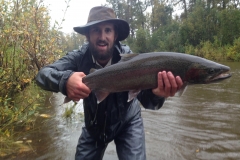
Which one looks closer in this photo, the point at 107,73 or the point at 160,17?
the point at 107,73

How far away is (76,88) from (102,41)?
81 centimetres

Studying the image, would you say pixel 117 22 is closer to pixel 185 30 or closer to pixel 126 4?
pixel 185 30

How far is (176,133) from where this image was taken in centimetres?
442

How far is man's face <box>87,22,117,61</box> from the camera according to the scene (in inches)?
111

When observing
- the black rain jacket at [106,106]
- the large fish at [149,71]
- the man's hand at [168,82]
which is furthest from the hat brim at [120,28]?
the man's hand at [168,82]

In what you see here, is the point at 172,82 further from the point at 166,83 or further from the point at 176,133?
the point at 176,133

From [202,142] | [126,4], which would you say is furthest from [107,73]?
[126,4]

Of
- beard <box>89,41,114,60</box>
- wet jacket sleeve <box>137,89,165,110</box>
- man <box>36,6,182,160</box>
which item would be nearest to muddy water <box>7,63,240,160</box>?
man <box>36,6,182,160</box>

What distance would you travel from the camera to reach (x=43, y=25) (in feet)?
17.8

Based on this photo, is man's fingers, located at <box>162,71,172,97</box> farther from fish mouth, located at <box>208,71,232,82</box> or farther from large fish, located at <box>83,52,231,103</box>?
fish mouth, located at <box>208,71,232,82</box>

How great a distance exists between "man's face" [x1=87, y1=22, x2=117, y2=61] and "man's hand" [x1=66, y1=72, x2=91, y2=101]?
2.01 feet

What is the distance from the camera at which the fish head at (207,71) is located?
87.2 inches

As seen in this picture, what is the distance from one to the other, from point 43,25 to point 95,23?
311cm

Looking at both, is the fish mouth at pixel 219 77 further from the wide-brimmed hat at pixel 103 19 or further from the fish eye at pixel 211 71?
the wide-brimmed hat at pixel 103 19
